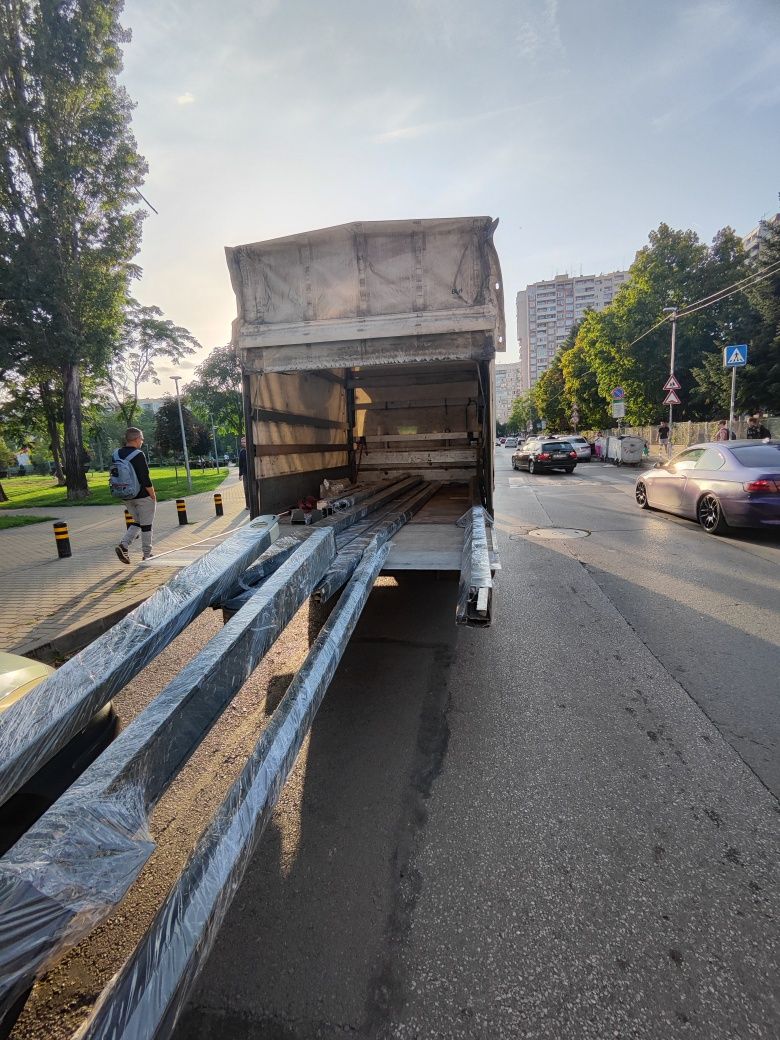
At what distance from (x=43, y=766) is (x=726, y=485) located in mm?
9297

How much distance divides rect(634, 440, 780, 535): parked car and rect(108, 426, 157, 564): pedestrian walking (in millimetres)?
8920

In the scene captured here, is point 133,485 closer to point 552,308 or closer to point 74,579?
point 74,579

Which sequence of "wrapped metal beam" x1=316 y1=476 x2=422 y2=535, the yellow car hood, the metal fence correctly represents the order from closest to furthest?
the yellow car hood < "wrapped metal beam" x1=316 y1=476 x2=422 y2=535 < the metal fence

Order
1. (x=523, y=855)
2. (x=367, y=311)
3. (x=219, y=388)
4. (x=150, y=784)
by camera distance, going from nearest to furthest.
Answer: (x=150, y=784) < (x=523, y=855) < (x=367, y=311) < (x=219, y=388)

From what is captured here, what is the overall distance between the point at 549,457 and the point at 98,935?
23249mm

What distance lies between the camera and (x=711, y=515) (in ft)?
27.9

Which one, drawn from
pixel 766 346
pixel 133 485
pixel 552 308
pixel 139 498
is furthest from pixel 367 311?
pixel 552 308

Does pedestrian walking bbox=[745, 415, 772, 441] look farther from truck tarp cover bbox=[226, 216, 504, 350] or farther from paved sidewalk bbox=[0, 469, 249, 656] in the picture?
truck tarp cover bbox=[226, 216, 504, 350]

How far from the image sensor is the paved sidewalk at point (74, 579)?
16.3 ft

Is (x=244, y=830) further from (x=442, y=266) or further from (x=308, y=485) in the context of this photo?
(x=308, y=485)

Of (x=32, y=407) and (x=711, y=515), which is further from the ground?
(x=32, y=407)

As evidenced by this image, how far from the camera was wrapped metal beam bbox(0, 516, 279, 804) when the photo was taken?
4.87ft

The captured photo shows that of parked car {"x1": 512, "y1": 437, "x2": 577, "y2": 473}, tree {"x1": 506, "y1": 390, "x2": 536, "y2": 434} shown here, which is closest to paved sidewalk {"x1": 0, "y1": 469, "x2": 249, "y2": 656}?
parked car {"x1": 512, "y1": 437, "x2": 577, "y2": 473}

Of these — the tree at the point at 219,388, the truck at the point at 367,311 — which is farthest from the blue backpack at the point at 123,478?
the tree at the point at 219,388
